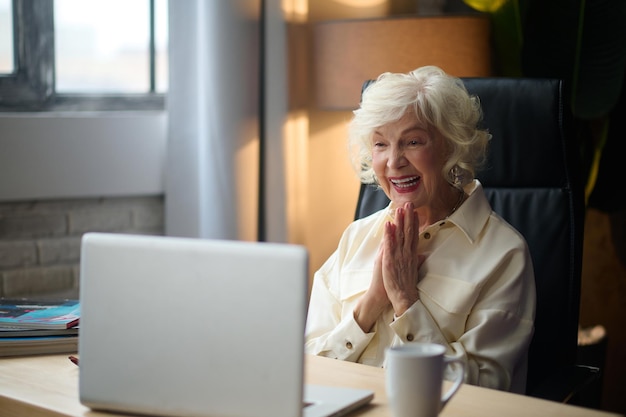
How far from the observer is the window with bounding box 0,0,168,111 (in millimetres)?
2764

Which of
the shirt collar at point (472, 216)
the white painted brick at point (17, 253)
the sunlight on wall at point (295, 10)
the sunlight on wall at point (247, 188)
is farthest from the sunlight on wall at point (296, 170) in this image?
the shirt collar at point (472, 216)

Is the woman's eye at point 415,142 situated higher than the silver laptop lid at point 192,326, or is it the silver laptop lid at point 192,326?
the woman's eye at point 415,142

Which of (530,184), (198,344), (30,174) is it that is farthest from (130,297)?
(30,174)

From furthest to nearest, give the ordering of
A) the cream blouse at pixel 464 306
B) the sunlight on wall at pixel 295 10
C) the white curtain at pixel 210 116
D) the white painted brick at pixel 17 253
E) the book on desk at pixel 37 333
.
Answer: the sunlight on wall at pixel 295 10
the white curtain at pixel 210 116
the white painted brick at pixel 17 253
the cream blouse at pixel 464 306
the book on desk at pixel 37 333

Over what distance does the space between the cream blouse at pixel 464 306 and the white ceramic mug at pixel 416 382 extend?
539mm

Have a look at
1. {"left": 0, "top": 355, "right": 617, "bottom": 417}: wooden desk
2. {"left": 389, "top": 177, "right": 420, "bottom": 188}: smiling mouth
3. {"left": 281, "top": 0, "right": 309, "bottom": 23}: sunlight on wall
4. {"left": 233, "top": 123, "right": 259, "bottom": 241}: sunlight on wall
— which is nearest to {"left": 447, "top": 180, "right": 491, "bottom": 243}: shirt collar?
{"left": 389, "top": 177, "right": 420, "bottom": 188}: smiling mouth

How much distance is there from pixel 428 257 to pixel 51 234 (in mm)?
1321

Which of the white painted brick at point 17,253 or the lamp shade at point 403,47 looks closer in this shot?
the white painted brick at point 17,253

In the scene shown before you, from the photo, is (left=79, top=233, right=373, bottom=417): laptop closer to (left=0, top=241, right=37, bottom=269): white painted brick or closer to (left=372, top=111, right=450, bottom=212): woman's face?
(left=372, top=111, right=450, bottom=212): woman's face

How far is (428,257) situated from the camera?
6.12ft

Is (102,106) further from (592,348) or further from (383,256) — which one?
(592,348)

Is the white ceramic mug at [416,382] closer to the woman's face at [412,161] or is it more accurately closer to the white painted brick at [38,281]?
the woman's face at [412,161]

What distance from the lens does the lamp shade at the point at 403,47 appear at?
110 inches

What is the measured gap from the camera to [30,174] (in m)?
2.65
